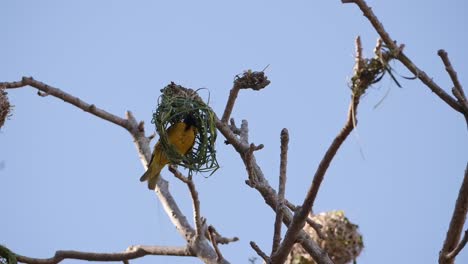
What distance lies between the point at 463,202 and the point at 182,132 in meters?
1.84

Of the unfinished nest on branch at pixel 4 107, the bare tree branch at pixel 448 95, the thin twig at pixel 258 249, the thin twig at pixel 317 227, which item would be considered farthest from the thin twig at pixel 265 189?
the unfinished nest on branch at pixel 4 107

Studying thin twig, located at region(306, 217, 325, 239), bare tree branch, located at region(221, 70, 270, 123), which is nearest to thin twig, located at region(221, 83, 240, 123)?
bare tree branch, located at region(221, 70, 270, 123)

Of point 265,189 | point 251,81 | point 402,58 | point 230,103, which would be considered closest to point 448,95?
point 402,58

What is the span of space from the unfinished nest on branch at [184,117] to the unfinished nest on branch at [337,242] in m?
0.74

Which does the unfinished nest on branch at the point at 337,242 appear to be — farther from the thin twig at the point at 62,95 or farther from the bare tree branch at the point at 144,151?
the thin twig at the point at 62,95

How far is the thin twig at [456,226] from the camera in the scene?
295cm

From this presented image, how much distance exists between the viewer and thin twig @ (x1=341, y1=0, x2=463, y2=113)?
7.88 ft

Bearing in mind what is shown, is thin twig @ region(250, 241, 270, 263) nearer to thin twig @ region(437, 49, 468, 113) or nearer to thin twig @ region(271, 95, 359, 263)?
thin twig @ region(271, 95, 359, 263)

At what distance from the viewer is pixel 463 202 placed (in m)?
2.96

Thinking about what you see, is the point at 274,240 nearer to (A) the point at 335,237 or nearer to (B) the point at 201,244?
(A) the point at 335,237

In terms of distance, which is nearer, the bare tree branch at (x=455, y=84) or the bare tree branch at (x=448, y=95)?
the bare tree branch at (x=448, y=95)

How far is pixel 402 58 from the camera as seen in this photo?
2.42 m

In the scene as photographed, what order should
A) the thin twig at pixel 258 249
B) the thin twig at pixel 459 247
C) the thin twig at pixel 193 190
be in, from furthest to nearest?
the thin twig at pixel 193 190 → the thin twig at pixel 258 249 → the thin twig at pixel 459 247

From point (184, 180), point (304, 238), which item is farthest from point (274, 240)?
point (184, 180)
